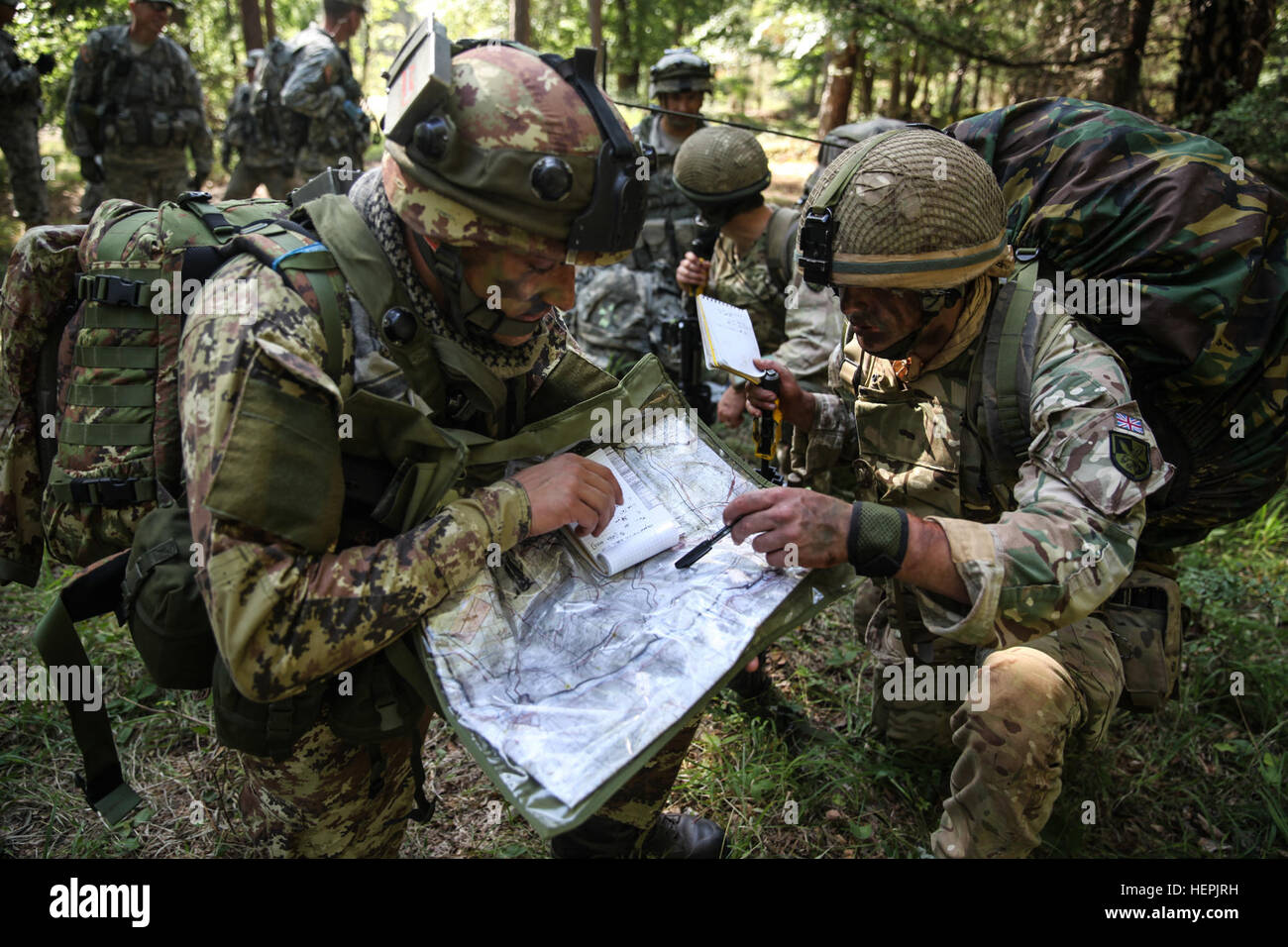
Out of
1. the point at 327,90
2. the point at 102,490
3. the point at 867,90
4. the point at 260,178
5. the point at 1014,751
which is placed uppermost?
the point at 867,90

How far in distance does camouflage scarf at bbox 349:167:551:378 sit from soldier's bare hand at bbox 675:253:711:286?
3330 mm

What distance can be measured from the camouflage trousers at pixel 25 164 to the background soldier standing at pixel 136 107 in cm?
35

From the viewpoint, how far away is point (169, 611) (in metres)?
1.82

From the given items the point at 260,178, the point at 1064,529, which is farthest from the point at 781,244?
the point at 260,178

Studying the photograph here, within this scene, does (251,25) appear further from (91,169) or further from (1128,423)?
(1128,423)

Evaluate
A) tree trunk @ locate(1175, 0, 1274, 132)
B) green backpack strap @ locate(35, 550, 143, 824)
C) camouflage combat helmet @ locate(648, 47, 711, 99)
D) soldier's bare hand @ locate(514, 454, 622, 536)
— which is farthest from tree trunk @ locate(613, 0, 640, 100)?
green backpack strap @ locate(35, 550, 143, 824)

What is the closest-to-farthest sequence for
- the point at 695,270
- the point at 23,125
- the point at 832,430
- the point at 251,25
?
the point at 832,430 < the point at 695,270 < the point at 23,125 < the point at 251,25

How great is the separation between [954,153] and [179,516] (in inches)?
86.8

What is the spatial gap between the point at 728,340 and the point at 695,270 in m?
2.25

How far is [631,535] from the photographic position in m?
2.17

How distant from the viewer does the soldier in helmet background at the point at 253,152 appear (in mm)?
8914

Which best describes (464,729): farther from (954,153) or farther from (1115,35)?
(1115,35)

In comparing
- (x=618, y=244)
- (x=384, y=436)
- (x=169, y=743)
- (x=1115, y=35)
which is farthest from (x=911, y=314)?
(x=1115, y=35)

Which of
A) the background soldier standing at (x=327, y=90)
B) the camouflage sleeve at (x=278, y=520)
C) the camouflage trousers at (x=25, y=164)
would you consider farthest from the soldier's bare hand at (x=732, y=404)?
the camouflage trousers at (x=25, y=164)
